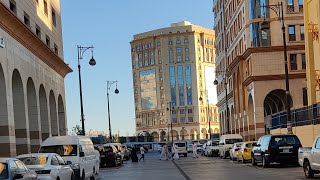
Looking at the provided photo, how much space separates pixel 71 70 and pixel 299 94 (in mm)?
25200

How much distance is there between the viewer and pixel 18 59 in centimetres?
3425

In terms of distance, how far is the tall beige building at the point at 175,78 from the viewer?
571 ft

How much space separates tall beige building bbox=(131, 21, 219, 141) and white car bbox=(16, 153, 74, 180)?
503 ft

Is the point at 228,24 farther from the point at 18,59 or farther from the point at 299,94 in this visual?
the point at 18,59

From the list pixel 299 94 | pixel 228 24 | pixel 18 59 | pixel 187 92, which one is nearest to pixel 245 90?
pixel 299 94

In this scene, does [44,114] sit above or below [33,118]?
above

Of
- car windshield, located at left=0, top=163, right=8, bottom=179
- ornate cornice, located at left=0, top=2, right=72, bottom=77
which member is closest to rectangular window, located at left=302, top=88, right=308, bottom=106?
ornate cornice, located at left=0, top=2, right=72, bottom=77

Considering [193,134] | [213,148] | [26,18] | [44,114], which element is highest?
[26,18]

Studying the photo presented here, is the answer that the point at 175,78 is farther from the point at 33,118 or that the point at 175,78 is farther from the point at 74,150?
the point at 74,150

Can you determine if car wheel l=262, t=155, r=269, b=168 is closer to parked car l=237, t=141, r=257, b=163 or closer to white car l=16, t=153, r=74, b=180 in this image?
parked car l=237, t=141, r=257, b=163

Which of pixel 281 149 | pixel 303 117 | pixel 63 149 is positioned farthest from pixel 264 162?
pixel 303 117

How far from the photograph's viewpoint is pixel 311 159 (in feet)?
66.7

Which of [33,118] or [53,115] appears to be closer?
[33,118]

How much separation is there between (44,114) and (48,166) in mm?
27927
